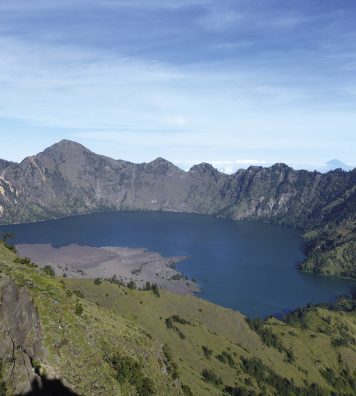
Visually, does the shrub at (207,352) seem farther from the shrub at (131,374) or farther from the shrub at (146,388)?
the shrub at (131,374)

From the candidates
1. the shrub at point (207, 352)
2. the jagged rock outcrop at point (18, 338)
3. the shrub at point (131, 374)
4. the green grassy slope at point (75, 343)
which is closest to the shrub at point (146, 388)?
the shrub at point (131, 374)

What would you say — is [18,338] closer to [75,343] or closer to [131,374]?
[75,343]

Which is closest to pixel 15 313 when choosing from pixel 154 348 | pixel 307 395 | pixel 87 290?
pixel 154 348

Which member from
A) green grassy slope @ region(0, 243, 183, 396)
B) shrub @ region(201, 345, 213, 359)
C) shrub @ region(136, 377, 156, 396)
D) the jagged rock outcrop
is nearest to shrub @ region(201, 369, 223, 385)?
shrub @ region(201, 345, 213, 359)

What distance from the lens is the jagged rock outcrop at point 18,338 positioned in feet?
201

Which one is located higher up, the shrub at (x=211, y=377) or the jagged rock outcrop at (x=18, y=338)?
the jagged rock outcrop at (x=18, y=338)

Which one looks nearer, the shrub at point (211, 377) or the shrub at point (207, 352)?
the shrub at point (211, 377)

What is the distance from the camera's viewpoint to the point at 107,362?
75750 millimetres

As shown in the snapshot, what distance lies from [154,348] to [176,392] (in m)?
10.4

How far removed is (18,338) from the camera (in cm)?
6469

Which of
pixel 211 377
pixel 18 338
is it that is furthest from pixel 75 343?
pixel 211 377

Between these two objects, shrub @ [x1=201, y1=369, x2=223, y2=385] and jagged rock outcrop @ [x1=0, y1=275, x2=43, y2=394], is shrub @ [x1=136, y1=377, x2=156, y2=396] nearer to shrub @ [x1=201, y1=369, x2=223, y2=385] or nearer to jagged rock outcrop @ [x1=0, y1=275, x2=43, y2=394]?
jagged rock outcrop @ [x1=0, y1=275, x2=43, y2=394]

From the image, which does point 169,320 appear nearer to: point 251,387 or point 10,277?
point 251,387

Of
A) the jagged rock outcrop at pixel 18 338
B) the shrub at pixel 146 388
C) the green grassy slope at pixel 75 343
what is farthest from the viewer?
the shrub at pixel 146 388
